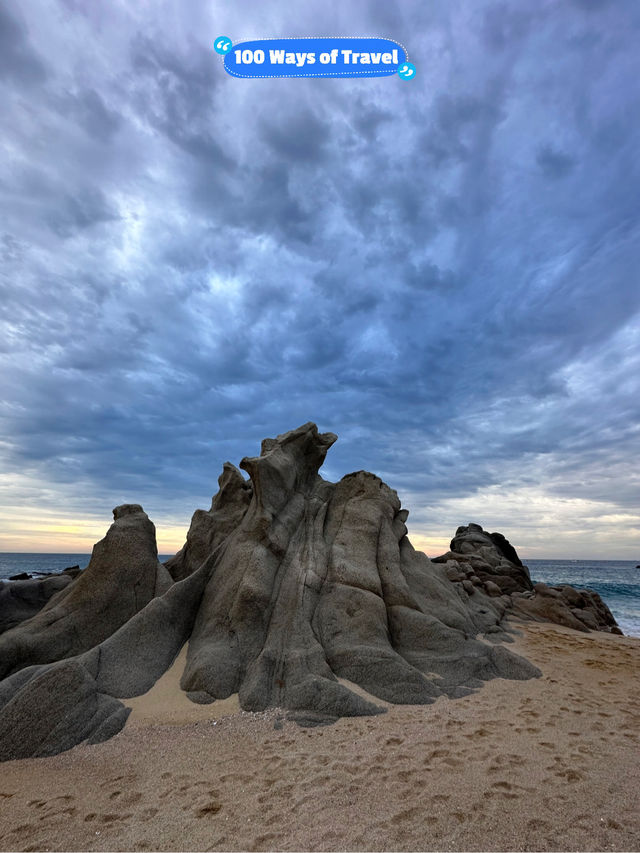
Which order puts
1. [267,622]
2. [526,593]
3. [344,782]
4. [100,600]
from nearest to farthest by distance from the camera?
[344,782]
[267,622]
[100,600]
[526,593]

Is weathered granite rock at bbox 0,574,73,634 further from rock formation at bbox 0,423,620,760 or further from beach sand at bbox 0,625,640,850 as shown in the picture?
beach sand at bbox 0,625,640,850

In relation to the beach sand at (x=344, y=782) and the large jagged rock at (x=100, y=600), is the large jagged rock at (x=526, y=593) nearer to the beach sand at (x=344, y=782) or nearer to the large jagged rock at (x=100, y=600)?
the beach sand at (x=344, y=782)

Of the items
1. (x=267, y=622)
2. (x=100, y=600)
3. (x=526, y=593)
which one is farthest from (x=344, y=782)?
(x=526, y=593)

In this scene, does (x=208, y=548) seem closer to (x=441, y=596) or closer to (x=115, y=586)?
(x=115, y=586)

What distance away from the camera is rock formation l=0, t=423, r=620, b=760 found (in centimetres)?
678

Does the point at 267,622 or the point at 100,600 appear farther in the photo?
the point at 100,600

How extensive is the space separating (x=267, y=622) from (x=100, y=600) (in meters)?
3.64

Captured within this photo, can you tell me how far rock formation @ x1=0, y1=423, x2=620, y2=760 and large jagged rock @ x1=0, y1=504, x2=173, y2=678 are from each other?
23 mm

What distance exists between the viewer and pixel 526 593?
1927 cm

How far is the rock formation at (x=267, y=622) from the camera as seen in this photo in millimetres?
6781

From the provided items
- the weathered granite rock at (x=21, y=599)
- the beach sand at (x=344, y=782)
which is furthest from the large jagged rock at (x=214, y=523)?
the weathered granite rock at (x=21, y=599)

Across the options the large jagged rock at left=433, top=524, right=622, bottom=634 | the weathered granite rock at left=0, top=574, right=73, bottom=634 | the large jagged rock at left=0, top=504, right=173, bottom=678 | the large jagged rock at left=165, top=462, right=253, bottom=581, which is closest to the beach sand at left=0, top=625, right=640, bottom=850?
the large jagged rock at left=0, top=504, right=173, bottom=678

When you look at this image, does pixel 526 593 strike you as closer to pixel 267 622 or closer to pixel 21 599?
pixel 267 622

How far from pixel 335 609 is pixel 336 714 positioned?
2.16 m
